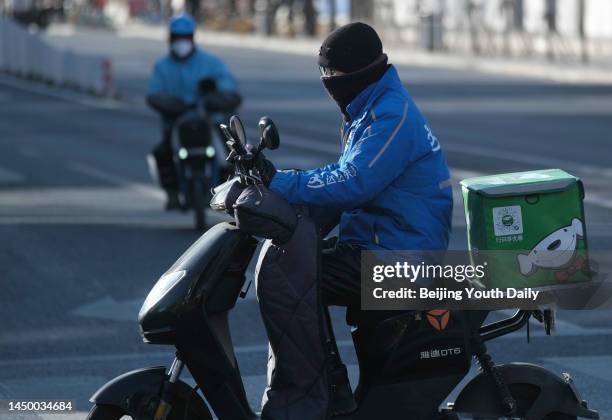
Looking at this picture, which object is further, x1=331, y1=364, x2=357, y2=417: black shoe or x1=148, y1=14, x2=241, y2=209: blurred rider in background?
x1=148, y1=14, x2=241, y2=209: blurred rider in background

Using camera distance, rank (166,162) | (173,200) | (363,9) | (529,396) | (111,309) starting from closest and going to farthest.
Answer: (529,396) → (111,309) → (166,162) → (173,200) → (363,9)

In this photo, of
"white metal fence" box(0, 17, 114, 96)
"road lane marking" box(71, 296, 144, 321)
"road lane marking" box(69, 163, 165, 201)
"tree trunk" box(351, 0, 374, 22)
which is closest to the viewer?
"road lane marking" box(71, 296, 144, 321)

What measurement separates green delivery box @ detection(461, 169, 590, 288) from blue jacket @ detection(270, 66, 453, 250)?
18cm

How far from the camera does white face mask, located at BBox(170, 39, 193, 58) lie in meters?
13.6

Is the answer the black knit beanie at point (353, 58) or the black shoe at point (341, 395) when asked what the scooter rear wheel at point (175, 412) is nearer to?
the black shoe at point (341, 395)

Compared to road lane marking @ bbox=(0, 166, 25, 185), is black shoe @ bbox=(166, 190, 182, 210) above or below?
above

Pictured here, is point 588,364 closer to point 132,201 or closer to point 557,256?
point 557,256

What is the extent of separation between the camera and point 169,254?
40.4 feet

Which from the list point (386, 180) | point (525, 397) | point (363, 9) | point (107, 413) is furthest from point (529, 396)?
point (363, 9)

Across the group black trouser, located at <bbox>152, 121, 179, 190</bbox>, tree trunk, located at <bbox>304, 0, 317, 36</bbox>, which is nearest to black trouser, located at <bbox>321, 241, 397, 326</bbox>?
black trouser, located at <bbox>152, 121, 179, 190</bbox>

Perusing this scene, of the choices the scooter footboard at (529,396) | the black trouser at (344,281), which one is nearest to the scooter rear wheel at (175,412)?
the black trouser at (344,281)

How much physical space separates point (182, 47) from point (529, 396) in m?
8.33

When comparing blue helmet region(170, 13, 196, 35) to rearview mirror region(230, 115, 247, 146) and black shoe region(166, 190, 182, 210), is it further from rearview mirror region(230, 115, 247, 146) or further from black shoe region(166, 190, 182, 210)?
rearview mirror region(230, 115, 247, 146)

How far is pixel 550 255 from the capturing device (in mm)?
5633
